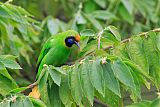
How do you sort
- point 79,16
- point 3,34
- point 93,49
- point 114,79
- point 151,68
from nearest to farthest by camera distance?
1. point 114,79
2. point 151,68
3. point 93,49
4. point 3,34
5. point 79,16

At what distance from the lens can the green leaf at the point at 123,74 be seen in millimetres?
1957

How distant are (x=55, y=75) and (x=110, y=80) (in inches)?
8.1

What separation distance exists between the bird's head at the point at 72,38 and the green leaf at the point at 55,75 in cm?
102

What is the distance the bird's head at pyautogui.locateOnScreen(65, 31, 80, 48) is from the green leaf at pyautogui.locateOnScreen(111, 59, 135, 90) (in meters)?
1.09

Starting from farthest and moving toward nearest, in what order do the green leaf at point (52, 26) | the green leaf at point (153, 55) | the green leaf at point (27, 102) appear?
the green leaf at point (52, 26)
the green leaf at point (153, 55)
the green leaf at point (27, 102)

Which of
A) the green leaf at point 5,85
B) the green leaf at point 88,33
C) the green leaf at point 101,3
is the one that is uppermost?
the green leaf at point 101,3

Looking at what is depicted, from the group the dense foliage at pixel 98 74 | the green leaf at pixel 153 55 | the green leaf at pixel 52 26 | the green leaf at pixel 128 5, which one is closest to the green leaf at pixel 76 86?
the dense foliage at pixel 98 74

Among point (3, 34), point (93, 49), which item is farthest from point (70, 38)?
point (93, 49)

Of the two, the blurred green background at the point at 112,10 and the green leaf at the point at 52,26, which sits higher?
the blurred green background at the point at 112,10

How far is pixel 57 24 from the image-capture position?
3.94m

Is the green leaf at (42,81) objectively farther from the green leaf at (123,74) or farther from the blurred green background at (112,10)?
the blurred green background at (112,10)

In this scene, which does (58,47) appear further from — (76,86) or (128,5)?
(128,5)

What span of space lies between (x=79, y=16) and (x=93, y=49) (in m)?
1.40

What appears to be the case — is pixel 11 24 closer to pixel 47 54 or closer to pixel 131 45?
pixel 47 54
